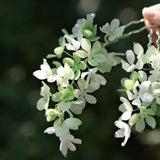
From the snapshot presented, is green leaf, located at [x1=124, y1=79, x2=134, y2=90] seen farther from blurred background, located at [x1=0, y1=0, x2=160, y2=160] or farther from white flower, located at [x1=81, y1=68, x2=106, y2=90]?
blurred background, located at [x1=0, y1=0, x2=160, y2=160]

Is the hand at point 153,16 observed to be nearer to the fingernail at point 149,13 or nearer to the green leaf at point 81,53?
the fingernail at point 149,13

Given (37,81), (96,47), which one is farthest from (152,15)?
(37,81)

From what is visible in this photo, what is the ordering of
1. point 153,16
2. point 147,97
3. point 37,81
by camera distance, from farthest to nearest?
point 37,81 < point 153,16 < point 147,97

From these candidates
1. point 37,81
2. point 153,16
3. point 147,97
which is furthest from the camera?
point 37,81

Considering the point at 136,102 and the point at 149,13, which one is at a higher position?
the point at 149,13

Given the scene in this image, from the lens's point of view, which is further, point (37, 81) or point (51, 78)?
point (37, 81)

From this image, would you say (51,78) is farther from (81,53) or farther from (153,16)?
(153,16)

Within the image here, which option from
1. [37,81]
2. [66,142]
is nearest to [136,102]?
[66,142]

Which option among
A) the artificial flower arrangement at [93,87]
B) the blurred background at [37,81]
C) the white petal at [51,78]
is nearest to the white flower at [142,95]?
the artificial flower arrangement at [93,87]

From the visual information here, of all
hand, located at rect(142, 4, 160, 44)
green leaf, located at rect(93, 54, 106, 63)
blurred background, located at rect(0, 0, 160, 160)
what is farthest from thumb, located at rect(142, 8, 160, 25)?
blurred background, located at rect(0, 0, 160, 160)

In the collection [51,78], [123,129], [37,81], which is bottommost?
[123,129]
